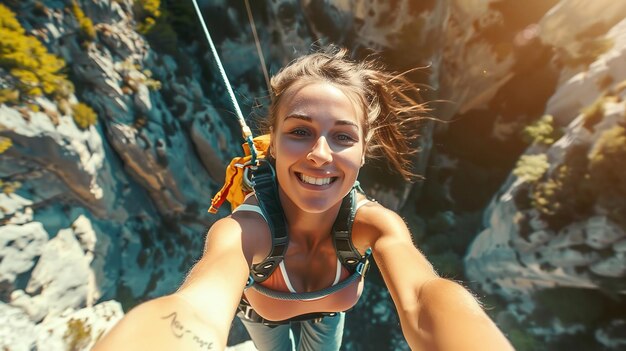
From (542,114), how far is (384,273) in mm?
10406

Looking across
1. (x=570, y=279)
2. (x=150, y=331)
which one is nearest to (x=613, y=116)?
(x=570, y=279)

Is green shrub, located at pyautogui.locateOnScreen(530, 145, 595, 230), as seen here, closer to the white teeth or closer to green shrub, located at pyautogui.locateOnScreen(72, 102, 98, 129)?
the white teeth

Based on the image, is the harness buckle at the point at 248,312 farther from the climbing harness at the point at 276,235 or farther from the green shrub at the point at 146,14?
the green shrub at the point at 146,14

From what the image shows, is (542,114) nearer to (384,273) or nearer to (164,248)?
(384,273)

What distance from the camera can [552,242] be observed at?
23.5 feet

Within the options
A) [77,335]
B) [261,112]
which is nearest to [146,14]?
[261,112]

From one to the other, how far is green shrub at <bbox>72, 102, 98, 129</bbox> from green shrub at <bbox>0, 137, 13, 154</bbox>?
117cm

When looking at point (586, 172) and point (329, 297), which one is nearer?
point (329, 297)

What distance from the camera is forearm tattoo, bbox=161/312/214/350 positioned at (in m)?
1.03

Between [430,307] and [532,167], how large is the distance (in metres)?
8.57

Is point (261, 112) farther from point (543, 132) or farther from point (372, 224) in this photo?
point (543, 132)

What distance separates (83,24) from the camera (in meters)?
6.40

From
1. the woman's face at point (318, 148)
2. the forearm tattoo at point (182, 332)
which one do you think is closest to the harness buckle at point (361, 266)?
the woman's face at point (318, 148)

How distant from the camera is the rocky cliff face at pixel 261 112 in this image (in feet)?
18.4
